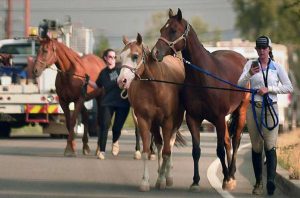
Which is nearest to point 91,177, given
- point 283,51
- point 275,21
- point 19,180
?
point 19,180

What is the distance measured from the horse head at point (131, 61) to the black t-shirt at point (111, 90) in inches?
242

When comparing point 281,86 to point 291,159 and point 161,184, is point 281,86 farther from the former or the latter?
→ point 291,159

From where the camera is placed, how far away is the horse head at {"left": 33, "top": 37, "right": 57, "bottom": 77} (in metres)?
23.5

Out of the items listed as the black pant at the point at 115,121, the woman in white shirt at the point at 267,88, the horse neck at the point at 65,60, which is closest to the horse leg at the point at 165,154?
the woman in white shirt at the point at 267,88

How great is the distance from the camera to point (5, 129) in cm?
3139

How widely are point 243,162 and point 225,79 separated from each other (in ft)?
19.7

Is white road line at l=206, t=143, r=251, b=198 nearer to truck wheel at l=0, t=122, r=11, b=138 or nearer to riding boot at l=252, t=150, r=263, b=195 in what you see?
riding boot at l=252, t=150, r=263, b=195

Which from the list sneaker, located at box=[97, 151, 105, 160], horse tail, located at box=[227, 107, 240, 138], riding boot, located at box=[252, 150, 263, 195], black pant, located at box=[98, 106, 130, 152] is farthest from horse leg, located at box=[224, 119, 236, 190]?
black pant, located at box=[98, 106, 130, 152]

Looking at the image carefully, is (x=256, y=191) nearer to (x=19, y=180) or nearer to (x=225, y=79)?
(x=225, y=79)

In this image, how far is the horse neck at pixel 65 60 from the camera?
78.2 ft

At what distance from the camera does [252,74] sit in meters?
15.5

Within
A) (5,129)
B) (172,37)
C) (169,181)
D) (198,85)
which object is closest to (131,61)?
(172,37)

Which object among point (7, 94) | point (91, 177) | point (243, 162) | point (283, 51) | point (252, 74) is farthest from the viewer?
point (283, 51)

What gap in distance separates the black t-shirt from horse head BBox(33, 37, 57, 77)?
1.26 metres
